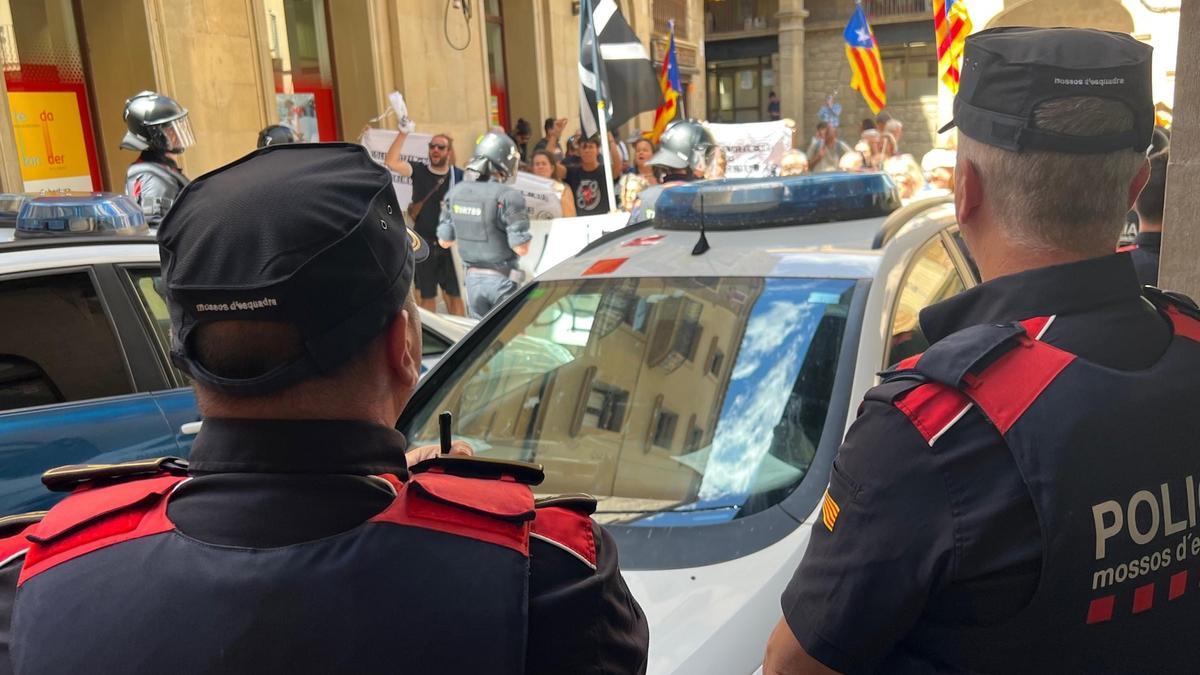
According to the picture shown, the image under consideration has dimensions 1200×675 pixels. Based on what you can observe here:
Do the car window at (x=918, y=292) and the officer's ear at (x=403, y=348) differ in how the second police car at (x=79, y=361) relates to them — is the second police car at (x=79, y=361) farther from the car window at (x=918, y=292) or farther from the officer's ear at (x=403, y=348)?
the officer's ear at (x=403, y=348)

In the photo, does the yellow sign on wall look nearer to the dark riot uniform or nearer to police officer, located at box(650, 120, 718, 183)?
police officer, located at box(650, 120, 718, 183)

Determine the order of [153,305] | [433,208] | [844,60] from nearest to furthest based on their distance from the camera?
[153,305] < [433,208] < [844,60]

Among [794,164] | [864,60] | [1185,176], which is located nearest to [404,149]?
[794,164]

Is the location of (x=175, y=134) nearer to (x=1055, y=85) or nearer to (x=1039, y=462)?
(x=1055, y=85)

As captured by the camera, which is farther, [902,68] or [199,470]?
[902,68]

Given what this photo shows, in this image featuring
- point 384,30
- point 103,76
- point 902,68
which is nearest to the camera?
point 103,76

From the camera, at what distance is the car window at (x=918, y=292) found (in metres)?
2.74

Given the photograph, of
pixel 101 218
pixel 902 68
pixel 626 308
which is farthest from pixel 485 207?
pixel 902 68

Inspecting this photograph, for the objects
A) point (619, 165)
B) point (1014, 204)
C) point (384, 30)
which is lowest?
point (619, 165)

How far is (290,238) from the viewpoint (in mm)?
1103

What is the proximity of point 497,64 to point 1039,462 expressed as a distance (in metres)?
16.1

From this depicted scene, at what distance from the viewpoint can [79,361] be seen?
359 centimetres

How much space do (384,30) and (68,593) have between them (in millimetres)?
12467

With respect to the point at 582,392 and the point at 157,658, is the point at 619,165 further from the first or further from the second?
the point at 157,658
